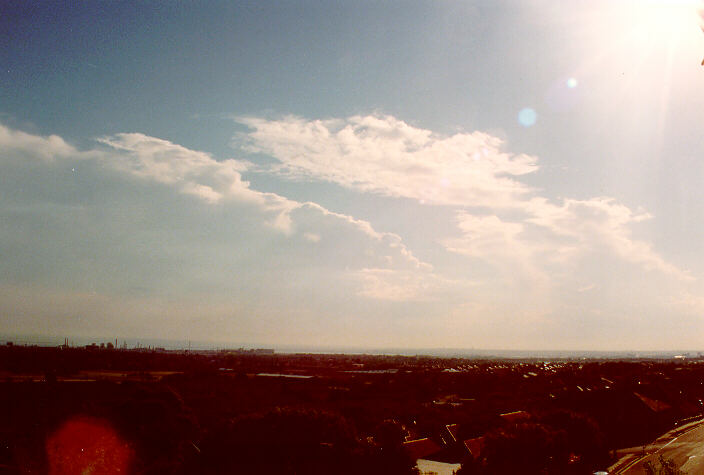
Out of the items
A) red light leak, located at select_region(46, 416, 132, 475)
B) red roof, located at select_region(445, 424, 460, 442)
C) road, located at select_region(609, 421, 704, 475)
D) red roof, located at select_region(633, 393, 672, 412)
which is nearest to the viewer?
red light leak, located at select_region(46, 416, 132, 475)

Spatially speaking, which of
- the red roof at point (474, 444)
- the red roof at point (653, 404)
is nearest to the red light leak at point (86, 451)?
the red roof at point (474, 444)

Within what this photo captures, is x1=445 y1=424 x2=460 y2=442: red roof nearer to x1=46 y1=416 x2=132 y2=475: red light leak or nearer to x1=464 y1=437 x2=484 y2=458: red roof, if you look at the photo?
x1=464 y1=437 x2=484 y2=458: red roof

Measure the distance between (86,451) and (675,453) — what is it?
30940 mm

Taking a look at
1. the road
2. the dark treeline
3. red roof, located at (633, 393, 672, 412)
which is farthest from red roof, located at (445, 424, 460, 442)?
red roof, located at (633, 393, 672, 412)

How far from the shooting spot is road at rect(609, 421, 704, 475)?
2617 centimetres

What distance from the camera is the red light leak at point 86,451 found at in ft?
69.1

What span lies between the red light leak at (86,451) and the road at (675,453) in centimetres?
2181

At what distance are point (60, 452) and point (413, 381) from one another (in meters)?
67.5

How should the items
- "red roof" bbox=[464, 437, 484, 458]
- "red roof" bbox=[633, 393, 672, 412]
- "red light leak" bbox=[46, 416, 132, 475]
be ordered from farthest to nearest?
"red roof" bbox=[633, 393, 672, 412], "red roof" bbox=[464, 437, 484, 458], "red light leak" bbox=[46, 416, 132, 475]

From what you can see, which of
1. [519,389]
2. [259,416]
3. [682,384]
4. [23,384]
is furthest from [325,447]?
[682,384]

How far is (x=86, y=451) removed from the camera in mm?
22344

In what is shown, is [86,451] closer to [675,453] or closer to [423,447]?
[423,447]

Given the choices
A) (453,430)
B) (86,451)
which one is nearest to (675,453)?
(453,430)

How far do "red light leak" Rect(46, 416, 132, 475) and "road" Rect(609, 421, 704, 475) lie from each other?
21.8 meters
